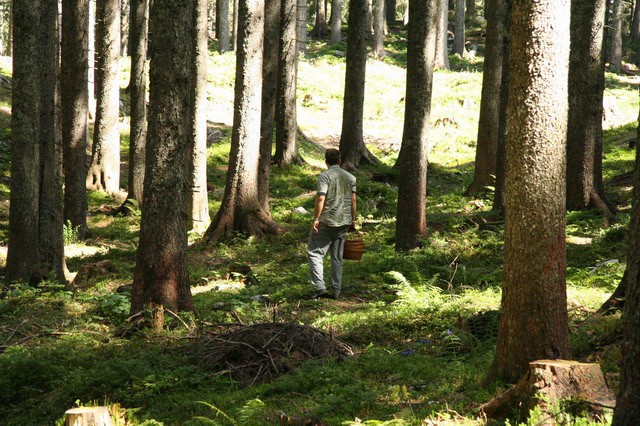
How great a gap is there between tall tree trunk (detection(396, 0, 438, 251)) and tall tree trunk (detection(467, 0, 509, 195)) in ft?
20.0

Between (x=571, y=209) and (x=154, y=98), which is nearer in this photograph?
(x=154, y=98)

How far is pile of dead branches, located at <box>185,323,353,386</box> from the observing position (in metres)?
7.71

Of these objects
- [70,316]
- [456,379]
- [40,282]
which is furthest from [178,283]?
[456,379]

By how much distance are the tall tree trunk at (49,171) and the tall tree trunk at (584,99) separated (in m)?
9.80

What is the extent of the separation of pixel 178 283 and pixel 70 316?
174cm

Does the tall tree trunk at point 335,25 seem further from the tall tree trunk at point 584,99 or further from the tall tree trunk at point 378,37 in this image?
the tall tree trunk at point 584,99

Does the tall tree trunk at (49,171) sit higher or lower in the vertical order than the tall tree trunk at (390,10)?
lower

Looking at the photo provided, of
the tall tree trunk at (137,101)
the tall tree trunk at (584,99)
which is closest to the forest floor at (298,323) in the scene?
the tall tree trunk at (584,99)

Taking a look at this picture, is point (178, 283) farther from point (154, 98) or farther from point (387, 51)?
point (387, 51)

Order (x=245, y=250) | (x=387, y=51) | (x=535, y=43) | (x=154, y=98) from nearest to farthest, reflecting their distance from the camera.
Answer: (x=535, y=43) → (x=154, y=98) → (x=245, y=250) → (x=387, y=51)

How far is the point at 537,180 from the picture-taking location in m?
5.69

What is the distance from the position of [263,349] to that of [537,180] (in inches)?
147

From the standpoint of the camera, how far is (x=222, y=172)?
73.4ft

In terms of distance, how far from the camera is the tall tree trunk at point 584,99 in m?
14.1
